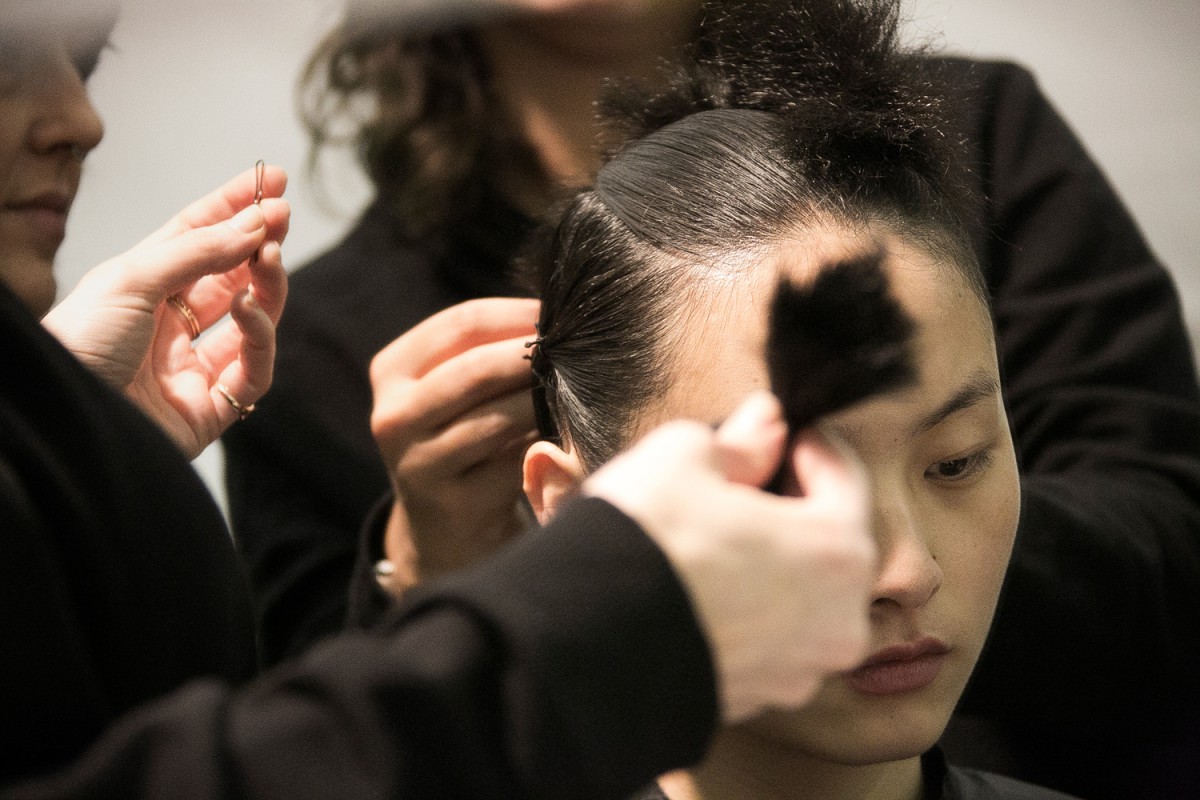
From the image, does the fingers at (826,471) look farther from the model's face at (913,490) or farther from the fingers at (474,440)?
the fingers at (474,440)

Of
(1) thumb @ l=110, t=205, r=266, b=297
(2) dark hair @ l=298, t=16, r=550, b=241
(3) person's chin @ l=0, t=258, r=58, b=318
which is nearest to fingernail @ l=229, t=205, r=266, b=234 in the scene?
(1) thumb @ l=110, t=205, r=266, b=297

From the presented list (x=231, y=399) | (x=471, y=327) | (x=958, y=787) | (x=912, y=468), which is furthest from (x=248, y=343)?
(x=958, y=787)

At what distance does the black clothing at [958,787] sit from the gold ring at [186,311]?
1.43 feet

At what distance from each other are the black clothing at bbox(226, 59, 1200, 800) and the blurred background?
97 millimetres

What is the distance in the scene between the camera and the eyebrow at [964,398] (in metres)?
0.62

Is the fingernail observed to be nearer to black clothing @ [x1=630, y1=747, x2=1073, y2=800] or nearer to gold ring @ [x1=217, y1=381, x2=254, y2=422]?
gold ring @ [x1=217, y1=381, x2=254, y2=422]

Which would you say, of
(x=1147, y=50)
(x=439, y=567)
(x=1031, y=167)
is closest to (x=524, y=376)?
(x=439, y=567)

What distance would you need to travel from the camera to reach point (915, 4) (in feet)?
2.77

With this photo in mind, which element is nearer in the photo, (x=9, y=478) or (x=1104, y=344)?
(x=9, y=478)

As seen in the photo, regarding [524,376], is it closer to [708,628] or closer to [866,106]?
[866,106]

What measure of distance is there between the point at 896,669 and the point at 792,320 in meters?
0.21

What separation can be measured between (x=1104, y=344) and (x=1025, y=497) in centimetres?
19

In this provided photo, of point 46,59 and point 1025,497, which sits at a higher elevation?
point 46,59

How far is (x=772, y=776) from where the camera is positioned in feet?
2.38
